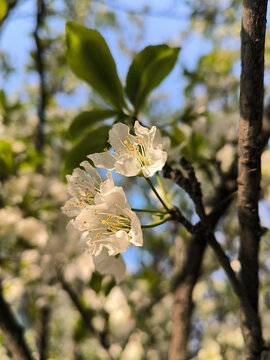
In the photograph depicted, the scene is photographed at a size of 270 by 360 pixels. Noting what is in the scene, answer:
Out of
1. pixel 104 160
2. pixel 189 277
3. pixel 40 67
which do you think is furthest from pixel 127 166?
pixel 40 67

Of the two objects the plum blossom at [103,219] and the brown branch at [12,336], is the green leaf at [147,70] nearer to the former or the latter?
the plum blossom at [103,219]

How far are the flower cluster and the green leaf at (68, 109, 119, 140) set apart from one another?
Answer: 0.12 m

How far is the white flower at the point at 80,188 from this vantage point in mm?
513

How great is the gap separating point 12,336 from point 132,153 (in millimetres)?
623

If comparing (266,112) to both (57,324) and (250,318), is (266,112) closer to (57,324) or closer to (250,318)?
(250,318)

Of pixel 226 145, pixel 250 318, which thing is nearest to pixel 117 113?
pixel 250 318

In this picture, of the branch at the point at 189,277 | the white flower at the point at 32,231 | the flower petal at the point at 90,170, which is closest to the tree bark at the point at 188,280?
the branch at the point at 189,277

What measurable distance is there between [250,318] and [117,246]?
24 centimetres

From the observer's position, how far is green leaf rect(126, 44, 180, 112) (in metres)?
0.55

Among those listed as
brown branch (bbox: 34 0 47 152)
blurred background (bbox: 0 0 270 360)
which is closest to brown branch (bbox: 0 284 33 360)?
blurred background (bbox: 0 0 270 360)

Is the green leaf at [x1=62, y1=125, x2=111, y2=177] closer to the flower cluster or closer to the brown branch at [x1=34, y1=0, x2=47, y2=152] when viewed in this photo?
the flower cluster

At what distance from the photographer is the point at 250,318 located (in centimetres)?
50

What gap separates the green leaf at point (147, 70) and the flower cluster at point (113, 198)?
11cm

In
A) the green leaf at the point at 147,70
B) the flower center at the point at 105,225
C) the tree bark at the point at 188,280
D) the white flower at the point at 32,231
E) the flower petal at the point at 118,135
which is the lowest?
the tree bark at the point at 188,280
